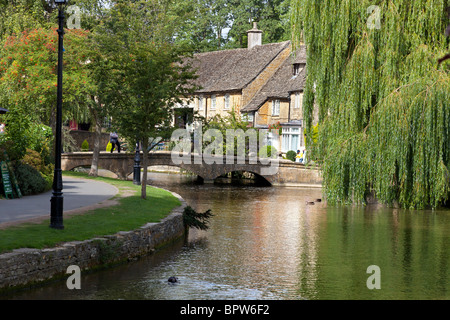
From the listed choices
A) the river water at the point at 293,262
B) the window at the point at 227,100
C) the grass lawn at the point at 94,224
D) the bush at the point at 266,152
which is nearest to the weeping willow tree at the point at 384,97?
the river water at the point at 293,262

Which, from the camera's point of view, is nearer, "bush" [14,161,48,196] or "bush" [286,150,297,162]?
"bush" [14,161,48,196]

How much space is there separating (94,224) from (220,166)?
29913 millimetres

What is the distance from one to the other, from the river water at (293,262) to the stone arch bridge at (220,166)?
16.3m

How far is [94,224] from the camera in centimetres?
1598

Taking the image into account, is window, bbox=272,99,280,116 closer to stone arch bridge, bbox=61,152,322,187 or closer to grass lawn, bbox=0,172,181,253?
stone arch bridge, bbox=61,152,322,187

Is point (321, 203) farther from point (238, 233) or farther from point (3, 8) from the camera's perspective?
point (3, 8)

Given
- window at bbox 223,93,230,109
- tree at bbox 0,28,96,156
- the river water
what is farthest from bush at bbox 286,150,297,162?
the river water

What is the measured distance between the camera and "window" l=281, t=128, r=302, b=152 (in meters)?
52.3

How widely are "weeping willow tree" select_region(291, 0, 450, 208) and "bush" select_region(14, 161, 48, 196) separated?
1159cm

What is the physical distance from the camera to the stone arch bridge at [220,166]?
142 feet

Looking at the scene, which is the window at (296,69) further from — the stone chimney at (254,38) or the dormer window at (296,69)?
the stone chimney at (254,38)

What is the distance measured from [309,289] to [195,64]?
5557 cm
